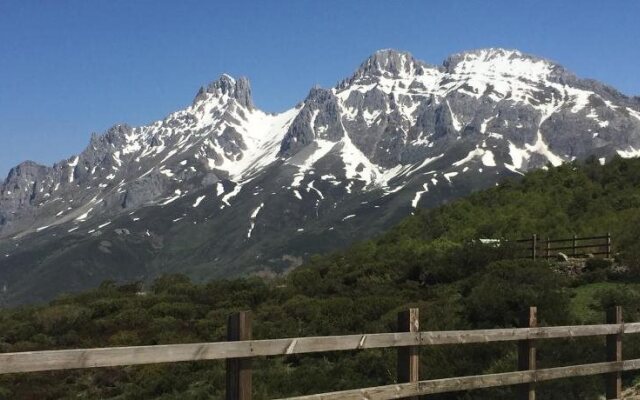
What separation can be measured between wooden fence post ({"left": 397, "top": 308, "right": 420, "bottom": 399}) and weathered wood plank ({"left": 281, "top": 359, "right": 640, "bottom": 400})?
0.13 m

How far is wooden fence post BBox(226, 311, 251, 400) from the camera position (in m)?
6.73

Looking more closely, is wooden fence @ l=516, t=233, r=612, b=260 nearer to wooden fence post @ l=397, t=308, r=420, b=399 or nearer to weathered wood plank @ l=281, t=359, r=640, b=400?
weathered wood plank @ l=281, t=359, r=640, b=400

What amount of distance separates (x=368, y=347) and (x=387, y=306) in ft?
58.2

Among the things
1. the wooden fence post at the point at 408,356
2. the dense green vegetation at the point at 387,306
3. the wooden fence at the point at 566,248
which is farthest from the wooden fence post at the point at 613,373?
the wooden fence at the point at 566,248

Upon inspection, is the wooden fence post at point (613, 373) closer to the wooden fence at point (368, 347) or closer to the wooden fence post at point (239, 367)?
the wooden fence at point (368, 347)

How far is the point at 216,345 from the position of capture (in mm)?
6551

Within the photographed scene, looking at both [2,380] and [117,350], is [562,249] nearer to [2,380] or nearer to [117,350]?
[2,380]

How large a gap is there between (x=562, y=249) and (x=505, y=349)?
27.0 metres

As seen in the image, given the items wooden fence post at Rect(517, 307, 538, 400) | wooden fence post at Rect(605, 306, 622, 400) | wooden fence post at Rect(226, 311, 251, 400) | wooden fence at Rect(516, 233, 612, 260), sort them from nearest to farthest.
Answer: wooden fence post at Rect(226, 311, 251, 400) < wooden fence post at Rect(517, 307, 538, 400) < wooden fence post at Rect(605, 306, 622, 400) < wooden fence at Rect(516, 233, 612, 260)

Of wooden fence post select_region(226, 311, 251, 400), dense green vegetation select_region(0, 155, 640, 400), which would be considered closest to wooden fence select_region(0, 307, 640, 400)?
wooden fence post select_region(226, 311, 251, 400)

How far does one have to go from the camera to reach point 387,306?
25188 mm

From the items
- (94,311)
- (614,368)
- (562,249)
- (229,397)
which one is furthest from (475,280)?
(229,397)

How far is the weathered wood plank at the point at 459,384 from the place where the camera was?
757 cm

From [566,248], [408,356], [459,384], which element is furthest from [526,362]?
[566,248]
